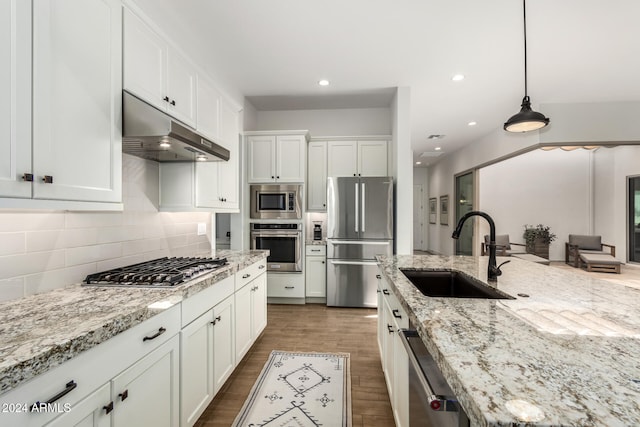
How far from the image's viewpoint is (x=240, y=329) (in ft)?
7.38

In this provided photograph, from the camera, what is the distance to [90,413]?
934 millimetres

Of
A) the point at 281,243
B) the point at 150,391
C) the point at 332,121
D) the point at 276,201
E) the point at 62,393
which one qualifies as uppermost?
the point at 332,121

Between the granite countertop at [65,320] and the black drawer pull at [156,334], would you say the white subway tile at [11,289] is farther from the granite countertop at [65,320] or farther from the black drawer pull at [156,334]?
the black drawer pull at [156,334]

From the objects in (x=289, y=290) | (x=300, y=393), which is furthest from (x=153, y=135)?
(x=289, y=290)

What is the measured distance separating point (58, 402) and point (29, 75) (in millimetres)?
1105

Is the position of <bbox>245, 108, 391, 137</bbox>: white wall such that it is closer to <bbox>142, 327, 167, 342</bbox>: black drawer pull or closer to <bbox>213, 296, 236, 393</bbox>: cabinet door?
<bbox>213, 296, 236, 393</bbox>: cabinet door

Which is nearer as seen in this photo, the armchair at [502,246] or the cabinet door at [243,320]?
the cabinet door at [243,320]

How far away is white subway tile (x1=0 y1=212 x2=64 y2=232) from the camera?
1.25 m

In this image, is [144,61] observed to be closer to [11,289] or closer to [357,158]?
[11,289]

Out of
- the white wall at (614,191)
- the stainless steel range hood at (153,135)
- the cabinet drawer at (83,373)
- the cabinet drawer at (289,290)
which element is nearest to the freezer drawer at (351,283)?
the cabinet drawer at (289,290)

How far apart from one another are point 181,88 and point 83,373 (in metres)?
1.75

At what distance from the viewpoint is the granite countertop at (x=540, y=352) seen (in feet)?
1.68

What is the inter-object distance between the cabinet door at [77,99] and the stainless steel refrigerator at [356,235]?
274cm

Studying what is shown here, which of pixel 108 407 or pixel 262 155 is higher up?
pixel 262 155
